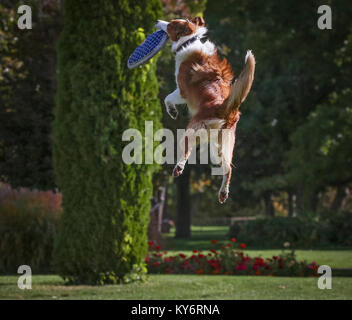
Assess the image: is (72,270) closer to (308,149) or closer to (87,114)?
(87,114)

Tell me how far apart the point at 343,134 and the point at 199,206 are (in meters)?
35.8

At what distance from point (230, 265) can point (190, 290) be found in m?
3.33

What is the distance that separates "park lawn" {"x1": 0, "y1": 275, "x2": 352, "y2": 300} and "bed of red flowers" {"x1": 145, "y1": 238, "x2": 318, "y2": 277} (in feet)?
4.08

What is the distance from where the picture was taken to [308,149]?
20.8 metres

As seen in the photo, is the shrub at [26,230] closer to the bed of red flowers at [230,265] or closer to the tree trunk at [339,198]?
the bed of red flowers at [230,265]

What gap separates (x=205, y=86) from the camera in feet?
5.91

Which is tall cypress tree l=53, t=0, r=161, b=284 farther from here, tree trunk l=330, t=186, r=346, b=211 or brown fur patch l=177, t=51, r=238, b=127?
tree trunk l=330, t=186, r=346, b=211

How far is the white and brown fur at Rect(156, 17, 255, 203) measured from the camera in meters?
1.74

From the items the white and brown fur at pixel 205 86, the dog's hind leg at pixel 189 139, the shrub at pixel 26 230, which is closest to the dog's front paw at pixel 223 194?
the white and brown fur at pixel 205 86

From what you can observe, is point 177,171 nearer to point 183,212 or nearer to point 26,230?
point 26,230

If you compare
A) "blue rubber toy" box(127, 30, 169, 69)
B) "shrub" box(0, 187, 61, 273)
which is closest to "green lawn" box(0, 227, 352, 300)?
"shrub" box(0, 187, 61, 273)

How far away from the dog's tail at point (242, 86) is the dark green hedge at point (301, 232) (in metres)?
17.9

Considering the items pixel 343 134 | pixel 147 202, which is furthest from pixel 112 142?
pixel 343 134
